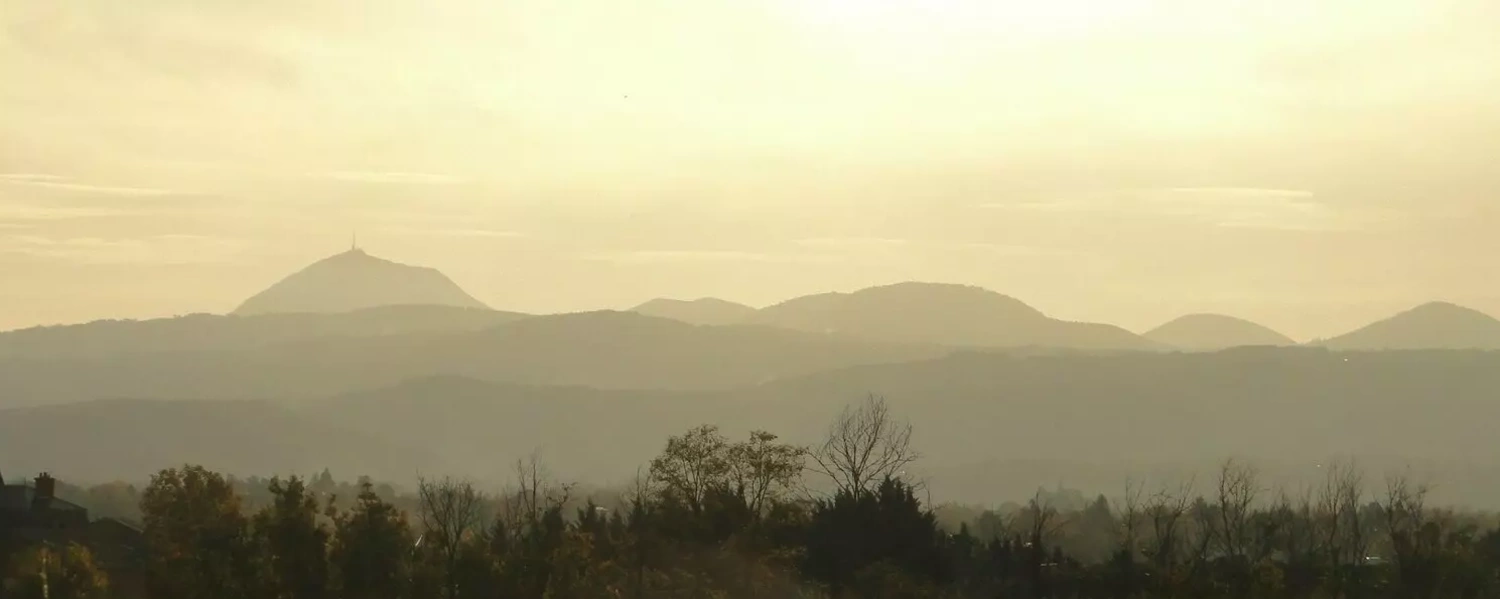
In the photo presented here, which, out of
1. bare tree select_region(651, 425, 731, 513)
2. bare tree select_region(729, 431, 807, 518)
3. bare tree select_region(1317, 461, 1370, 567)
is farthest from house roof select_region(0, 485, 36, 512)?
bare tree select_region(1317, 461, 1370, 567)

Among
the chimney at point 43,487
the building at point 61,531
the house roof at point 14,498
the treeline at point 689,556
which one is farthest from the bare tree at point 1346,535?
the house roof at point 14,498

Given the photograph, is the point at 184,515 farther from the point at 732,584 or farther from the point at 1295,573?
the point at 1295,573

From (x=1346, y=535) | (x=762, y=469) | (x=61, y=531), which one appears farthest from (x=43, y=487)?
(x=1346, y=535)

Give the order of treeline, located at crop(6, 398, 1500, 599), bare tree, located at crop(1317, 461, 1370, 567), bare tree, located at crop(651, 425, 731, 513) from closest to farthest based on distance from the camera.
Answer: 1. treeline, located at crop(6, 398, 1500, 599)
2. bare tree, located at crop(1317, 461, 1370, 567)
3. bare tree, located at crop(651, 425, 731, 513)

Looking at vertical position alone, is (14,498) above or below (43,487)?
below

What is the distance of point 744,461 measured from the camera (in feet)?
291

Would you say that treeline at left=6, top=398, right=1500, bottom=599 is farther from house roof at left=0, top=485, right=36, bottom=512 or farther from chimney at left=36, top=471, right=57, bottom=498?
chimney at left=36, top=471, right=57, bottom=498

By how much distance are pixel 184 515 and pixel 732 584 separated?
2356 cm

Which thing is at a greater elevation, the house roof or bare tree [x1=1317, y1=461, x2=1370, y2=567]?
the house roof

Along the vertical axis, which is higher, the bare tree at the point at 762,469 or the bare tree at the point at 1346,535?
the bare tree at the point at 762,469

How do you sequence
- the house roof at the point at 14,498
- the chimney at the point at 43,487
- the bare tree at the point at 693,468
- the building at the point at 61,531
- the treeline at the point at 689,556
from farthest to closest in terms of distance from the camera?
the bare tree at the point at 693,468
the chimney at the point at 43,487
the house roof at the point at 14,498
the building at the point at 61,531
the treeline at the point at 689,556

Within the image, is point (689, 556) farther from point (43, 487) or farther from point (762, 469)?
point (43, 487)

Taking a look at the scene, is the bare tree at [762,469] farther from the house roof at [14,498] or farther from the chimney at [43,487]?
the house roof at [14,498]

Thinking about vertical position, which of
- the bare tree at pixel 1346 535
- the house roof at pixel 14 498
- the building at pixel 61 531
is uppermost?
the house roof at pixel 14 498
